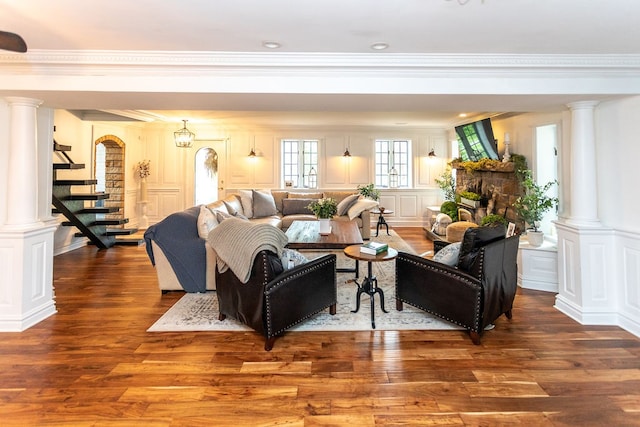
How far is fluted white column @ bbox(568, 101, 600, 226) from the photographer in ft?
10.4

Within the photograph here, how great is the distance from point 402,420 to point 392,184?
24.3ft

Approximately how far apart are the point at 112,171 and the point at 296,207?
14.2 feet

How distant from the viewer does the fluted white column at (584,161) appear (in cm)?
316

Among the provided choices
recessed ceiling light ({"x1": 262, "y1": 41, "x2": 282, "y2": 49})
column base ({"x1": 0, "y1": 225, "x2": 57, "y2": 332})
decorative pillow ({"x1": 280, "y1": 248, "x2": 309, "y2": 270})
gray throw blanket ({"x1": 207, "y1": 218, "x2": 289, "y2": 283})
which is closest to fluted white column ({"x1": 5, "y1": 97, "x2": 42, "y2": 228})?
column base ({"x1": 0, "y1": 225, "x2": 57, "y2": 332})

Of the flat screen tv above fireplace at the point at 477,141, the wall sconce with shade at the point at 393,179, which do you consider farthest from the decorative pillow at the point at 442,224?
the wall sconce with shade at the point at 393,179

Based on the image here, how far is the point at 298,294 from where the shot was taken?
2.76 metres

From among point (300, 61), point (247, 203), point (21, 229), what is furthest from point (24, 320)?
point (247, 203)

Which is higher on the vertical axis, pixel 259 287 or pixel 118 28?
pixel 118 28

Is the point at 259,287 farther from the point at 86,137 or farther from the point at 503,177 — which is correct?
the point at 86,137

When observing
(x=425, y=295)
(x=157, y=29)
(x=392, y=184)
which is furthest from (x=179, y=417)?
(x=392, y=184)

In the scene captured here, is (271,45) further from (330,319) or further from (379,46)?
(330,319)

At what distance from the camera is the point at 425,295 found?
3.01m

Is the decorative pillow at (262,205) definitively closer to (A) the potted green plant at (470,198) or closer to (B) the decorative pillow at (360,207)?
(B) the decorative pillow at (360,207)

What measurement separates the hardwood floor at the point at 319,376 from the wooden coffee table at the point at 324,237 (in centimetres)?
103
